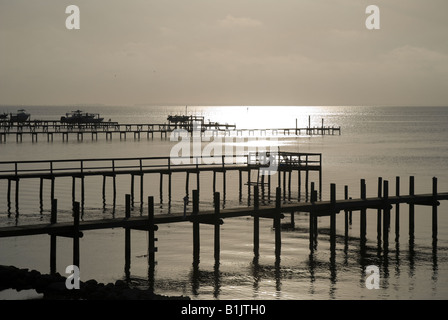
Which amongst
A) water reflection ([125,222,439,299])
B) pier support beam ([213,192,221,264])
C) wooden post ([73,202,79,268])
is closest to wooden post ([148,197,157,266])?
water reflection ([125,222,439,299])

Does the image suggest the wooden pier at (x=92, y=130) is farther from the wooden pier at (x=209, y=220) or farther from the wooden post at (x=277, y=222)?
the wooden post at (x=277, y=222)

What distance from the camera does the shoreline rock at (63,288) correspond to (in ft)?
77.9

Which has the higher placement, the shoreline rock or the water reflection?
the shoreline rock

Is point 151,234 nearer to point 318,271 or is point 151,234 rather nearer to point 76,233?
point 76,233

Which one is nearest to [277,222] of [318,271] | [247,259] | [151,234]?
[247,259]

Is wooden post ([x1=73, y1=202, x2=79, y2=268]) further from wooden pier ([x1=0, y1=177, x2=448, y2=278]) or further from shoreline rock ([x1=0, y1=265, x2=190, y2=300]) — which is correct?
shoreline rock ([x1=0, y1=265, x2=190, y2=300])

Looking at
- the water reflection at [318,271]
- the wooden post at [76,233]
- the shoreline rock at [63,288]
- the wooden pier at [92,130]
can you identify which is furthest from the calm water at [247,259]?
the wooden pier at [92,130]

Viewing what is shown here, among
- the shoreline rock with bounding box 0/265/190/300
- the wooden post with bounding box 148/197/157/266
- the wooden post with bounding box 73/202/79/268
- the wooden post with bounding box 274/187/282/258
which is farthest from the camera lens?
the wooden post with bounding box 274/187/282/258

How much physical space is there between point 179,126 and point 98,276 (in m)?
129

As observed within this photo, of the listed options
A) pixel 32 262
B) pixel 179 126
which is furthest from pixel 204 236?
pixel 179 126

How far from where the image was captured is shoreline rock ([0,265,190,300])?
77.9ft

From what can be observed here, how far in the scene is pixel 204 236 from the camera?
37.8 metres
